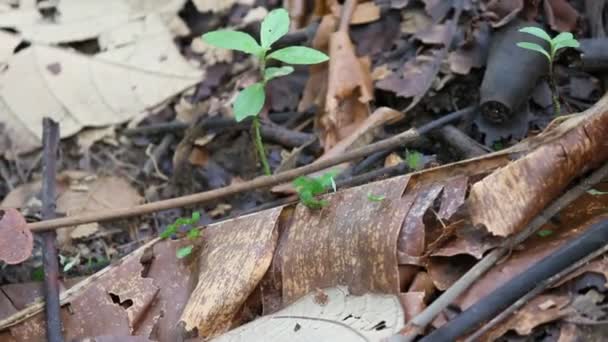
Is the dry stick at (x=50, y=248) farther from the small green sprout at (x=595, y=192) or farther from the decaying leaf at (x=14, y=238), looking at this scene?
the small green sprout at (x=595, y=192)

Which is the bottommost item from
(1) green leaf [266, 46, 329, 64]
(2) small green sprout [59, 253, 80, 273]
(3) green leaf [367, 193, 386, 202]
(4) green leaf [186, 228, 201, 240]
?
(2) small green sprout [59, 253, 80, 273]

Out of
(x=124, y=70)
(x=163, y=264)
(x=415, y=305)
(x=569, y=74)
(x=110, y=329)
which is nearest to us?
(x=415, y=305)

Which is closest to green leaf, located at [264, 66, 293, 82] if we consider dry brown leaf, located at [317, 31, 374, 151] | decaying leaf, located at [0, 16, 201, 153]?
dry brown leaf, located at [317, 31, 374, 151]

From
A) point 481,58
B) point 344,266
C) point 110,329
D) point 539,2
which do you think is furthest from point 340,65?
point 110,329

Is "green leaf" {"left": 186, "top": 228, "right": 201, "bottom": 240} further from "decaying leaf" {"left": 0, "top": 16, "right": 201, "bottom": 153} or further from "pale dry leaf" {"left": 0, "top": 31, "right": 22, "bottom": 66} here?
"pale dry leaf" {"left": 0, "top": 31, "right": 22, "bottom": 66}

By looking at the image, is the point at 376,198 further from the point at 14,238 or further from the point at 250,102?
the point at 14,238

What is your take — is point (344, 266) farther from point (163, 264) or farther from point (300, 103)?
point (300, 103)
